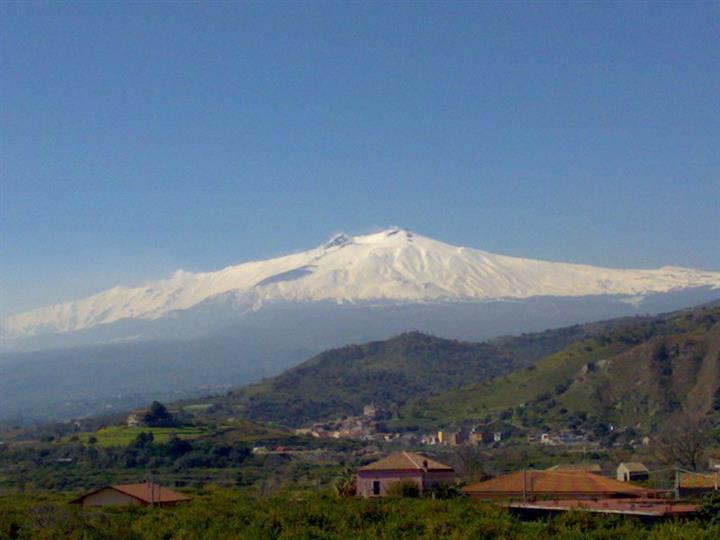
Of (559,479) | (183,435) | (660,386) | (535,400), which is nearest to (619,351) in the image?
(535,400)

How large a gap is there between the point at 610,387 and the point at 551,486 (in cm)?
7875

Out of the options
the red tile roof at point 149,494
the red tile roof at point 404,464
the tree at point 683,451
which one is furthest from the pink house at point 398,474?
the tree at point 683,451

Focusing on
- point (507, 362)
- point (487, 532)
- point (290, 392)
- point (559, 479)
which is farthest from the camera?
point (507, 362)

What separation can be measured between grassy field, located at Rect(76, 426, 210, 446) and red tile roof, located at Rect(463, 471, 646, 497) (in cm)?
4794

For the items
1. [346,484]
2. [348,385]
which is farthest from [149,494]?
[348,385]

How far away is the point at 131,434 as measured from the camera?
293 ft

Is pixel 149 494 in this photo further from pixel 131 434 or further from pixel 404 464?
pixel 131 434

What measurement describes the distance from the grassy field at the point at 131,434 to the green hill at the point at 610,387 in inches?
1266

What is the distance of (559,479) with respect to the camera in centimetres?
3769

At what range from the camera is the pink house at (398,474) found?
3991cm

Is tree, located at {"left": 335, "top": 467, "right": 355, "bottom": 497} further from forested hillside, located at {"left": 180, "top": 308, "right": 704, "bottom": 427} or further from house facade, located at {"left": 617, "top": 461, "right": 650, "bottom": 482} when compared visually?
forested hillside, located at {"left": 180, "top": 308, "right": 704, "bottom": 427}

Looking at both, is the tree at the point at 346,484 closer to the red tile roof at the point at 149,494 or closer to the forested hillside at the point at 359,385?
the red tile roof at the point at 149,494

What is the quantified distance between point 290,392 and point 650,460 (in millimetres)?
108239

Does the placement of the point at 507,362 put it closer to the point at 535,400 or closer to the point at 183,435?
the point at 535,400
